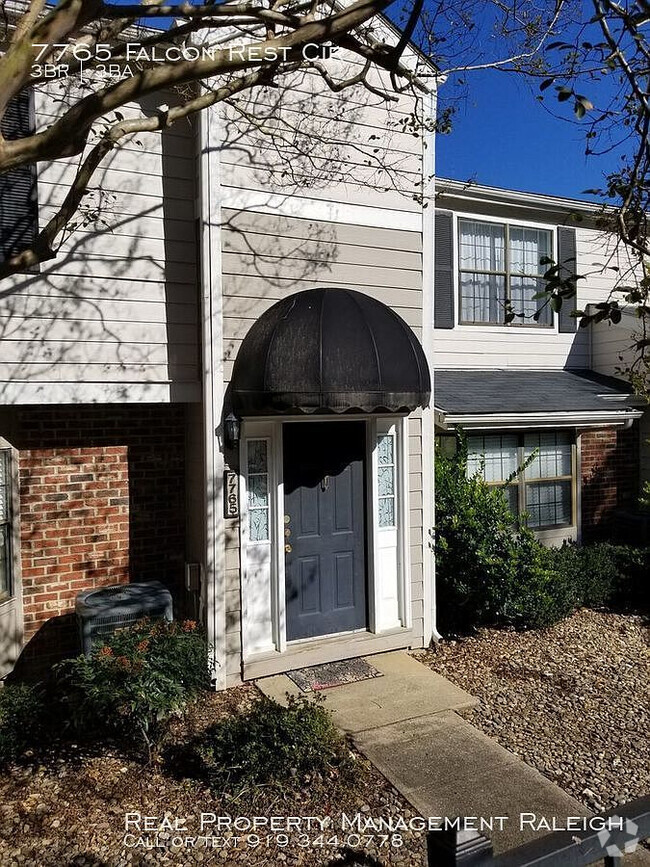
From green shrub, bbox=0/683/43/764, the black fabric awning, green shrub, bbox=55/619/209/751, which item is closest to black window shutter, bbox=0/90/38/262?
the black fabric awning

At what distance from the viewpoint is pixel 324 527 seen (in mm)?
7035

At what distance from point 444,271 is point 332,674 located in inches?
253

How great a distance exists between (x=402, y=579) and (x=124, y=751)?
346 centimetres

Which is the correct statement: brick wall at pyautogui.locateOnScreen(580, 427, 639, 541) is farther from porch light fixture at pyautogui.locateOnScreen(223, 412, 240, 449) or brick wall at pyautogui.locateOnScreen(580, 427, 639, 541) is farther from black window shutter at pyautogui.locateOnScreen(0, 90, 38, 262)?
black window shutter at pyautogui.locateOnScreen(0, 90, 38, 262)

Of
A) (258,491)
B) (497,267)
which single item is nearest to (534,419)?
(497,267)

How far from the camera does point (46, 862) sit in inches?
152

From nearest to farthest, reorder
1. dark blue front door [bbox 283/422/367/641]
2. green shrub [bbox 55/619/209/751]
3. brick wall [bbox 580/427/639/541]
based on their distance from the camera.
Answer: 1. green shrub [bbox 55/619/209/751]
2. dark blue front door [bbox 283/422/367/641]
3. brick wall [bbox 580/427/639/541]

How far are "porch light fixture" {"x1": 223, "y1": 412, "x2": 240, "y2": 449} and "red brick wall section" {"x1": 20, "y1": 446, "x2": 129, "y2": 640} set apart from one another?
1241mm

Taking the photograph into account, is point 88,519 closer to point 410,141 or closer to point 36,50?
point 36,50

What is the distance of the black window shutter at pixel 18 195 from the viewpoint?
5984mm

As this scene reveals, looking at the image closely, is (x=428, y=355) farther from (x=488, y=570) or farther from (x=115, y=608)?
(x=115, y=608)

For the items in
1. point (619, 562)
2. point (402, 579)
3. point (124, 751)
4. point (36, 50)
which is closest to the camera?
point (36, 50)

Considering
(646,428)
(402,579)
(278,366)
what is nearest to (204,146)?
(278,366)

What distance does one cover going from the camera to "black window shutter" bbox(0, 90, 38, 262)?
5984 mm
